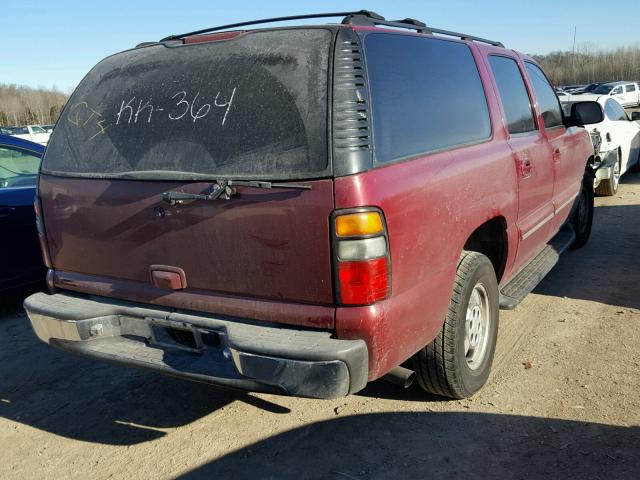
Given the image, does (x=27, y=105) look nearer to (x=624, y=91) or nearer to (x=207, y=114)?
(x=624, y=91)

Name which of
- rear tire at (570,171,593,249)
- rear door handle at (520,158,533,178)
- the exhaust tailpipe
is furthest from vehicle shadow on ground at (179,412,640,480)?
rear tire at (570,171,593,249)

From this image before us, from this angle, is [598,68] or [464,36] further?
[598,68]

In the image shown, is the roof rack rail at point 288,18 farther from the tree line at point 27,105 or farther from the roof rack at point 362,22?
the tree line at point 27,105

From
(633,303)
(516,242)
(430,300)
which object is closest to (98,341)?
(430,300)

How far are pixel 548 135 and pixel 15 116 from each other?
78.9m

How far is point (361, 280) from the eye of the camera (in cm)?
243

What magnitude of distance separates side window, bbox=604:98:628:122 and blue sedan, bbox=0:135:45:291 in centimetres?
796

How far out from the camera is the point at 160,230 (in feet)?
9.14

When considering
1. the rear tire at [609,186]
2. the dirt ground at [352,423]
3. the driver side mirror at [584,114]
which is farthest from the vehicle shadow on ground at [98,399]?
the rear tire at [609,186]

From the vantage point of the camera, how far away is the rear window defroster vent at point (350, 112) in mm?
2418

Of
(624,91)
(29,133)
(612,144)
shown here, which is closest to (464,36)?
(612,144)

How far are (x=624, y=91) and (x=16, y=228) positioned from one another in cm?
3543

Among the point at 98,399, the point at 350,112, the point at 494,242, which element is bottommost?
the point at 98,399

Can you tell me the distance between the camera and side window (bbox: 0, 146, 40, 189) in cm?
537
